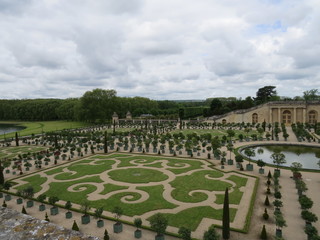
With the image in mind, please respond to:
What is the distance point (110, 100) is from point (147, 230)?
264ft

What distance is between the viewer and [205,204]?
19109mm

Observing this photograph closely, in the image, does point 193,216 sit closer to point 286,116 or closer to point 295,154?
point 295,154

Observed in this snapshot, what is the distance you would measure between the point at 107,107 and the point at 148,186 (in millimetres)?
72239

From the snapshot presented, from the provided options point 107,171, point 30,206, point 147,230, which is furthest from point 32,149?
point 147,230

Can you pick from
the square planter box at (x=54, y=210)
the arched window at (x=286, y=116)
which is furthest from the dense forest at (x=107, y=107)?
the square planter box at (x=54, y=210)

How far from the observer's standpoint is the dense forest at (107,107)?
3499 inches

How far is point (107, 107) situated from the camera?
92.2 m

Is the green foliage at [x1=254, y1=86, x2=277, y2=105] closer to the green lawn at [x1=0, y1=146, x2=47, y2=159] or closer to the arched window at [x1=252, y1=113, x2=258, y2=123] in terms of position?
the arched window at [x1=252, y1=113, x2=258, y2=123]

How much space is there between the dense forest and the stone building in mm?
14857

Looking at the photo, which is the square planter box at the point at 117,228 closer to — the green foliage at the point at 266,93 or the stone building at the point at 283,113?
the stone building at the point at 283,113

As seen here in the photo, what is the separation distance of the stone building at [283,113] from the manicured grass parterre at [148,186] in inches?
2043

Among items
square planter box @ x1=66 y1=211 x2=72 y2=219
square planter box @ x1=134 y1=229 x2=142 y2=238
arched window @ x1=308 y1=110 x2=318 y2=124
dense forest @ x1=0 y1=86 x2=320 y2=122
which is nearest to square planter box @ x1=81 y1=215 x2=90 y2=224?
square planter box @ x1=66 y1=211 x2=72 y2=219

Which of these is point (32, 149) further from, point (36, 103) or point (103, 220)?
point (36, 103)

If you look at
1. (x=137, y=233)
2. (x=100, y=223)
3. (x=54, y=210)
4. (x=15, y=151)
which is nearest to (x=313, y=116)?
(x=137, y=233)
